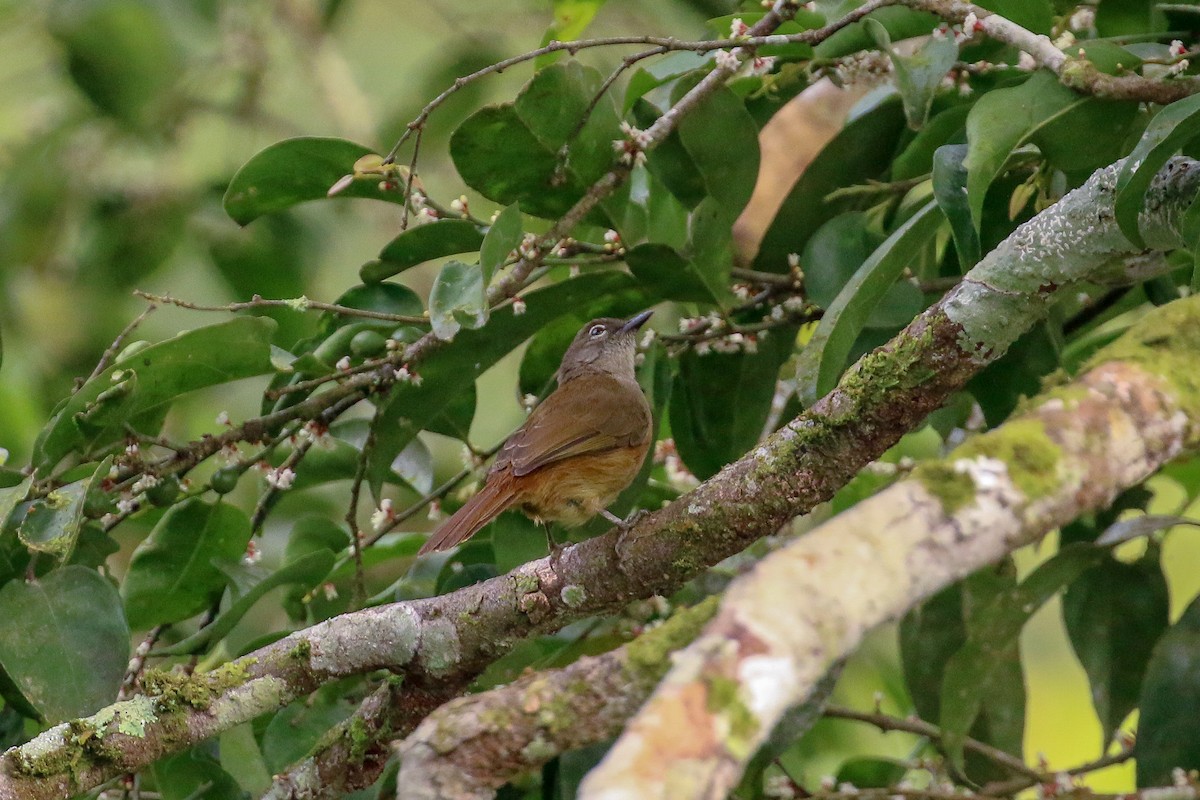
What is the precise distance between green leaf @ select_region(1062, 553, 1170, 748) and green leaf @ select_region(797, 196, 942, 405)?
1.29 metres

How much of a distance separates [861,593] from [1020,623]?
209 cm

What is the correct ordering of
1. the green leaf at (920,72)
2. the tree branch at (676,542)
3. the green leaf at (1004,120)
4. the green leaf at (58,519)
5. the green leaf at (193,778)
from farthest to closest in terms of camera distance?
the green leaf at (193,778), the green leaf at (920,72), the green leaf at (58,519), the green leaf at (1004,120), the tree branch at (676,542)

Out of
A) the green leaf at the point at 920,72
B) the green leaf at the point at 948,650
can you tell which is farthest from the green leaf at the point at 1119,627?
the green leaf at the point at 920,72

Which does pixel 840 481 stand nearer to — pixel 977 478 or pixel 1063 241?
pixel 1063 241

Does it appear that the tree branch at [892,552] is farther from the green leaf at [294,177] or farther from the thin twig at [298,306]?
the green leaf at [294,177]

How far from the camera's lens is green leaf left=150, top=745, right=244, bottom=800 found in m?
2.98

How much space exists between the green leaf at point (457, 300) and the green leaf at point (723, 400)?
0.89 m

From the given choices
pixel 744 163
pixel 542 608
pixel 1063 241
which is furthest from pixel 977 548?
pixel 744 163

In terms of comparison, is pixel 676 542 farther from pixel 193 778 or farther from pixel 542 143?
pixel 193 778

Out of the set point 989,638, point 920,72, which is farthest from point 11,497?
point 989,638

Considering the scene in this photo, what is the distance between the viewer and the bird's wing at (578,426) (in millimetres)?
3824

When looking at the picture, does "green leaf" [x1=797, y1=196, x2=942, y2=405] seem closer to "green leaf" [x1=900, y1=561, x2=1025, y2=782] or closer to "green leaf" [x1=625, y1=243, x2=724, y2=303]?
"green leaf" [x1=625, y1=243, x2=724, y2=303]

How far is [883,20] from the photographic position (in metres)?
3.30

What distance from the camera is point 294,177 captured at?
3.35 m
